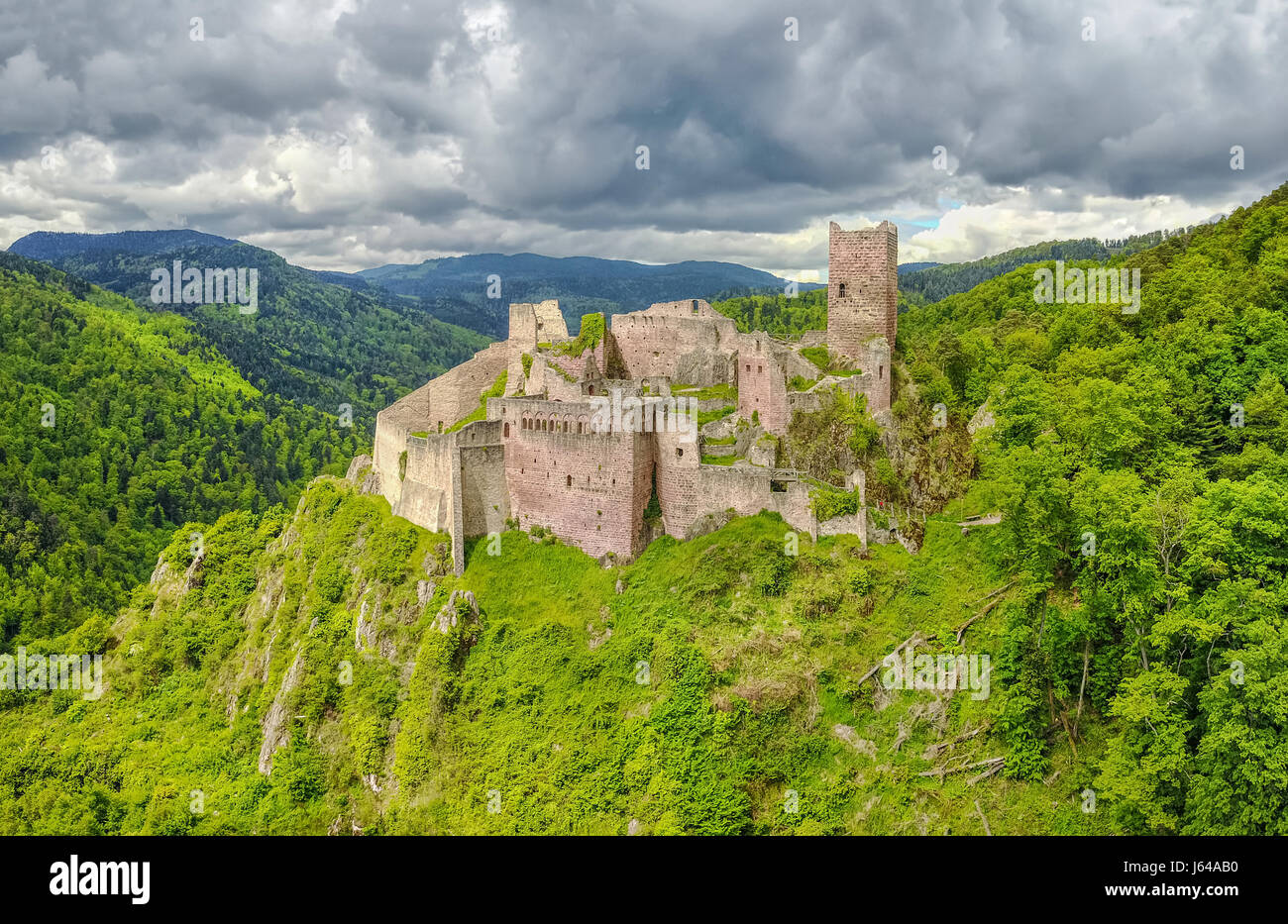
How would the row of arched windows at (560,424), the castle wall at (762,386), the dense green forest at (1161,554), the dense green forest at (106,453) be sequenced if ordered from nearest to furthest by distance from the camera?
the dense green forest at (1161,554) < the castle wall at (762,386) < the row of arched windows at (560,424) < the dense green forest at (106,453)

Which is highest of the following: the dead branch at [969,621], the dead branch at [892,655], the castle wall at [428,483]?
the castle wall at [428,483]

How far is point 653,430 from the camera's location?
4375 centimetres

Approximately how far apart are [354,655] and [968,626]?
1109 inches

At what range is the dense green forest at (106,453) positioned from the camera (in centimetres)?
10850

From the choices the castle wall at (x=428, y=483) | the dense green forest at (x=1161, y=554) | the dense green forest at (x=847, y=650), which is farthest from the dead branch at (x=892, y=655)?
the castle wall at (x=428, y=483)

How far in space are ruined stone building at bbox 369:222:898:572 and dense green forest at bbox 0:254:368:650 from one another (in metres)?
42.2

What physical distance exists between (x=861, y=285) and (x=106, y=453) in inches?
4981

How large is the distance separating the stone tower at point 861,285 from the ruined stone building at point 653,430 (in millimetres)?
54

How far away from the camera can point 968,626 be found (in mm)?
34719

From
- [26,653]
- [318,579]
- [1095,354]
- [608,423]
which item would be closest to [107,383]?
[26,653]

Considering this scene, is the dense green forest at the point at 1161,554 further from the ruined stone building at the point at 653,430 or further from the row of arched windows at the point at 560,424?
the row of arched windows at the point at 560,424

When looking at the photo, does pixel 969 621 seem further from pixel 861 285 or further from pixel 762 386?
pixel 861 285

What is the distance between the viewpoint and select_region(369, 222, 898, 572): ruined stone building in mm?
42594
